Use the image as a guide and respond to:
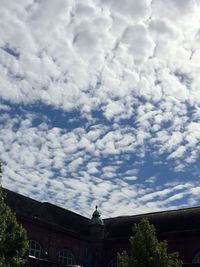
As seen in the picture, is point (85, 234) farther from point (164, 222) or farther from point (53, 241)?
point (164, 222)

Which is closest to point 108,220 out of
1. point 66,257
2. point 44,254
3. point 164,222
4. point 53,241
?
point 66,257

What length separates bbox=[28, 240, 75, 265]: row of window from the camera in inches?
1449

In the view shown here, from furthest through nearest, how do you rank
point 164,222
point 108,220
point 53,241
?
point 108,220
point 164,222
point 53,241

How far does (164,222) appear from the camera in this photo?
134 ft

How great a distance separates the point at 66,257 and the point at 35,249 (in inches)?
178

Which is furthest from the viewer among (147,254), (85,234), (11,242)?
(85,234)

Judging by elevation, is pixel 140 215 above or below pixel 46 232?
above

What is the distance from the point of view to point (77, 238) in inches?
1652

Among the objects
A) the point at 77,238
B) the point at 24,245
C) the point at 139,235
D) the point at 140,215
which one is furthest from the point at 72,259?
the point at 24,245

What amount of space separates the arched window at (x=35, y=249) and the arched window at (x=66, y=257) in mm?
2841

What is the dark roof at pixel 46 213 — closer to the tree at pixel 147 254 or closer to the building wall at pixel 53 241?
the building wall at pixel 53 241

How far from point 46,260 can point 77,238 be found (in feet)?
18.4

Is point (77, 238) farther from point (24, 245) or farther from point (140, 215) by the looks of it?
point (24, 245)

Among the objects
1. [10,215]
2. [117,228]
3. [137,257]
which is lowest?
[137,257]
